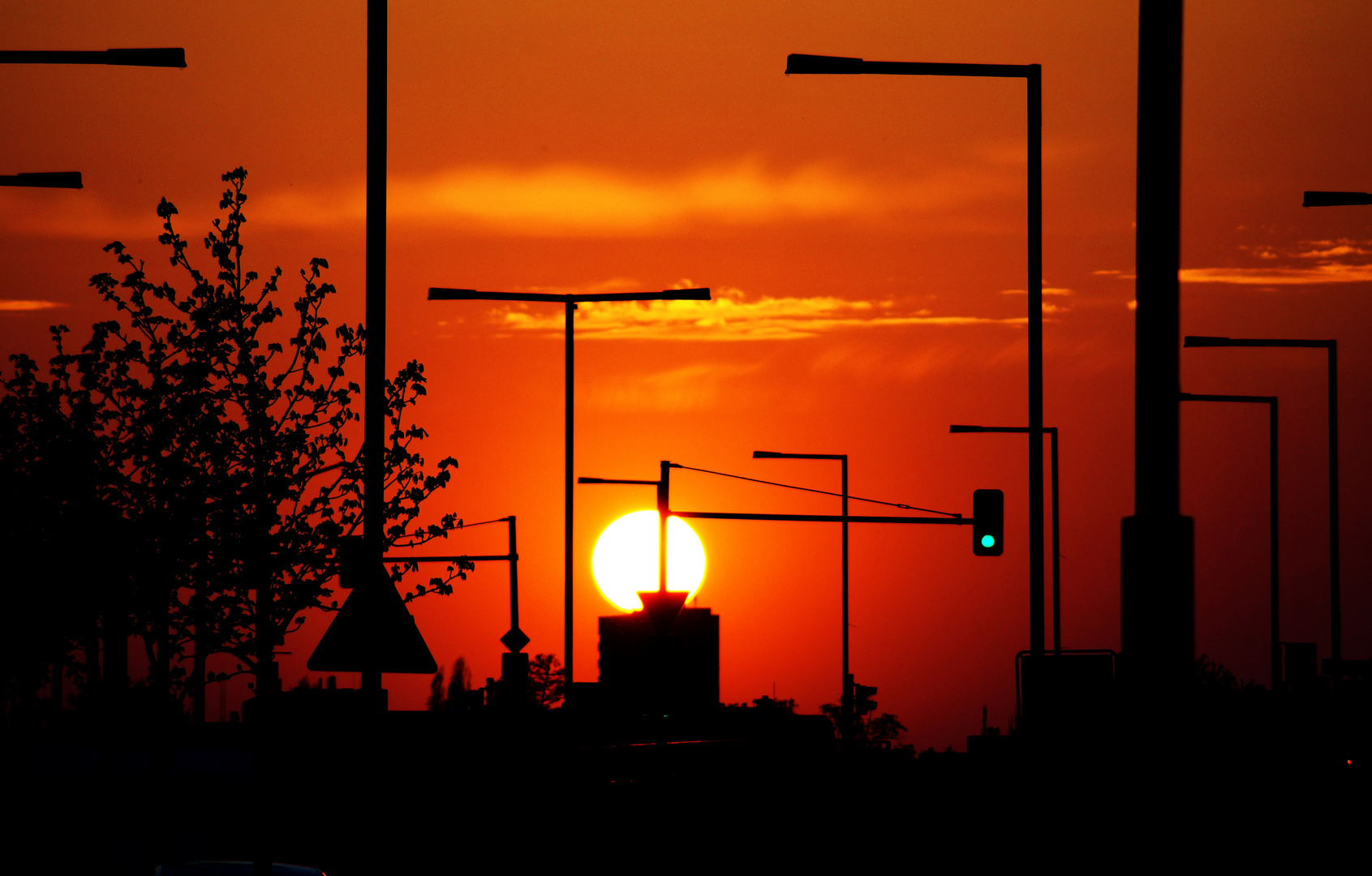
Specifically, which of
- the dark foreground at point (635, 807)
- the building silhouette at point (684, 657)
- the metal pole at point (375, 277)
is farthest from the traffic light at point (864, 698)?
the building silhouette at point (684, 657)

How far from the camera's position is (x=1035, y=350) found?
17.6 m

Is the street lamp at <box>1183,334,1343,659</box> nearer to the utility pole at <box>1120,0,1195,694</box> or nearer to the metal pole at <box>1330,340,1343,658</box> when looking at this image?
the metal pole at <box>1330,340,1343,658</box>

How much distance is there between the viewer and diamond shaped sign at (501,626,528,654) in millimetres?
49000

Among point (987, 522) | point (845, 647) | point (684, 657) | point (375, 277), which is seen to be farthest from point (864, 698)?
point (684, 657)

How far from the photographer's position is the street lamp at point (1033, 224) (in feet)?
55.1

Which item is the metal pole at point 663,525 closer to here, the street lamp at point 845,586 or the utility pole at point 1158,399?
the street lamp at point 845,586

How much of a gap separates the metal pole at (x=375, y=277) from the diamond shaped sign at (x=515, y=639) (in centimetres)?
3665

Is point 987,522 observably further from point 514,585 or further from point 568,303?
point 514,585

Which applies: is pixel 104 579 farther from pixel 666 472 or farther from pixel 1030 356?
pixel 666 472

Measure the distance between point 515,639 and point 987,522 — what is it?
26.8m

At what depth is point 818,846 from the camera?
22.6 m

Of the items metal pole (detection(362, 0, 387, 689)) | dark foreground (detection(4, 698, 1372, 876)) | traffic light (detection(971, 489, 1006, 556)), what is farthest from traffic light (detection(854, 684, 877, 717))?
metal pole (detection(362, 0, 387, 689))

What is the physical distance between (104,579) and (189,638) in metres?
1.48

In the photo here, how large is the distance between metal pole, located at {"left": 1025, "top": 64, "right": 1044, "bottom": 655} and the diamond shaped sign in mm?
33136
